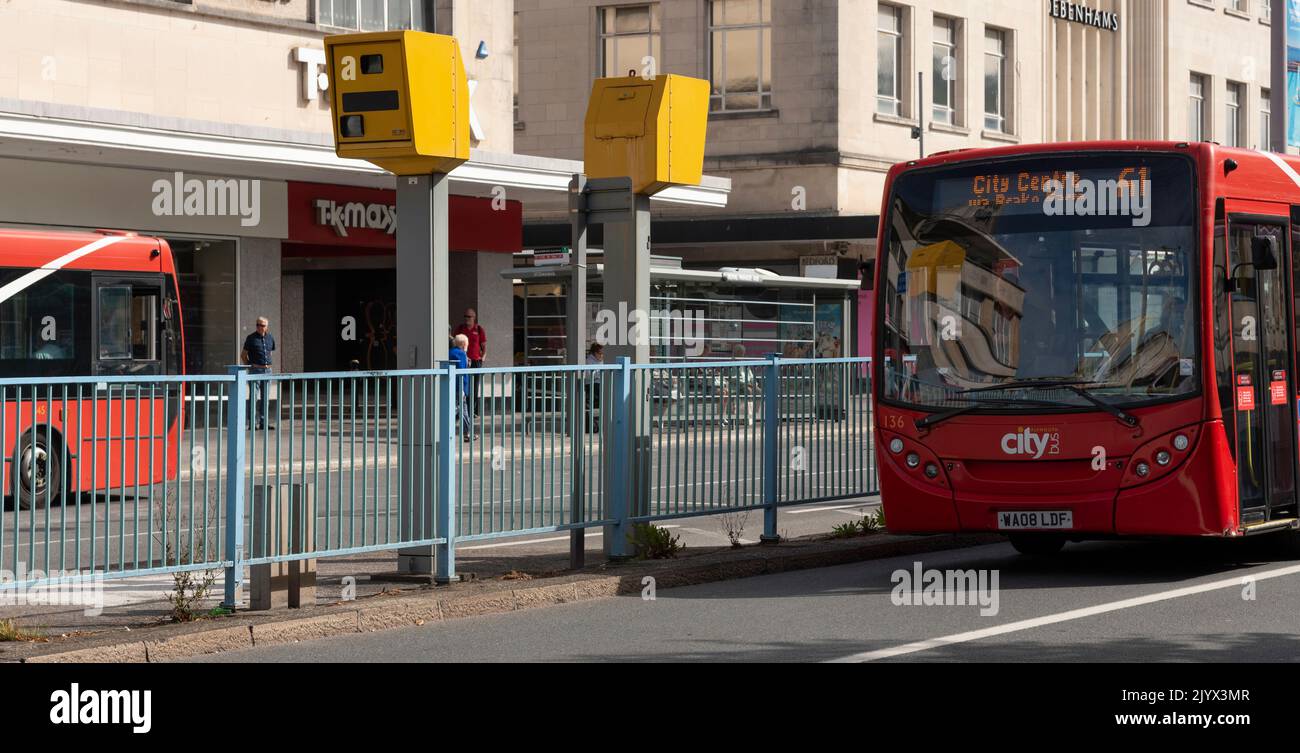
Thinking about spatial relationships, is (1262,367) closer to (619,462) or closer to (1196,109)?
(619,462)

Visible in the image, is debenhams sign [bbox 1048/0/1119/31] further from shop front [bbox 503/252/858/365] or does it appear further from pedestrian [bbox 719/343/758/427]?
pedestrian [bbox 719/343/758/427]

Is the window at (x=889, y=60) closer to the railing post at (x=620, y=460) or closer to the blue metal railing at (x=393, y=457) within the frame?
the blue metal railing at (x=393, y=457)

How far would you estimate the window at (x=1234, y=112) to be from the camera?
54719mm

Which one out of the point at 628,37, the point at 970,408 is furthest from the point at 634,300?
the point at 628,37

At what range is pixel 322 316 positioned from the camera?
116ft

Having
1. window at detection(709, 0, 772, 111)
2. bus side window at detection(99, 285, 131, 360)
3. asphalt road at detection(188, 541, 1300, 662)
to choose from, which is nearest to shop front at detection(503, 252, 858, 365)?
bus side window at detection(99, 285, 131, 360)

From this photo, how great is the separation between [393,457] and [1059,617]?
Answer: 3.92 metres

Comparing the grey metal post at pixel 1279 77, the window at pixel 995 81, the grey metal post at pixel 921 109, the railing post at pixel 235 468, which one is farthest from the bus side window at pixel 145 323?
the window at pixel 995 81

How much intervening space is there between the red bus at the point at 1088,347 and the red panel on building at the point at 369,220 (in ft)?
60.0

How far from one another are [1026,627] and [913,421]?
9.35 ft

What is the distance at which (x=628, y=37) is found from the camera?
45.2 metres
